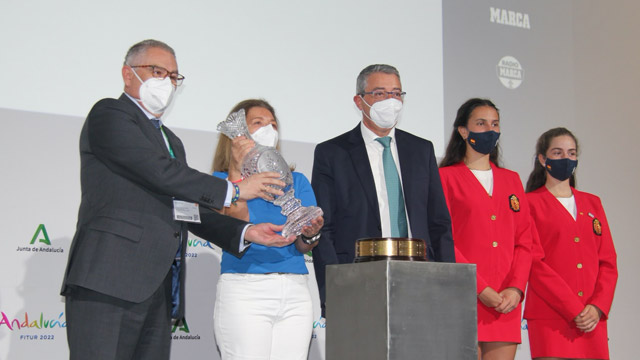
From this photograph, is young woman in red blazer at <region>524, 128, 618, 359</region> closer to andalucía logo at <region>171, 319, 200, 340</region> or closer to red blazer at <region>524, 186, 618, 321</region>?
red blazer at <region>524, 186, 618, 321</region>

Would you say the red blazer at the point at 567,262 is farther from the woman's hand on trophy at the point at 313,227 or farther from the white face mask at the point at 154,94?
the white face mask at the point at 154,94

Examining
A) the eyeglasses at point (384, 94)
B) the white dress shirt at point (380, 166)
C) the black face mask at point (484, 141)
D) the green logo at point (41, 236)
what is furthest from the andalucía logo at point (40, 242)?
the black face mask at point (484, 141)

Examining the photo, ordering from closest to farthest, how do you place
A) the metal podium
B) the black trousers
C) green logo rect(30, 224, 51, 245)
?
the metal podium → the black trousers → green logo rect(30, 224, 51, 245)

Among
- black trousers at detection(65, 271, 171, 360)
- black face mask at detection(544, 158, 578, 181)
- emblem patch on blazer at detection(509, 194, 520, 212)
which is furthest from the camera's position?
black face mask at detection(544, 158, 578, 181)

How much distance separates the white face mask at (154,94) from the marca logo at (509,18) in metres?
2.76

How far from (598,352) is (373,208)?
1.45 m

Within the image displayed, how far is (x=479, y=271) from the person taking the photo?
2.88 meters

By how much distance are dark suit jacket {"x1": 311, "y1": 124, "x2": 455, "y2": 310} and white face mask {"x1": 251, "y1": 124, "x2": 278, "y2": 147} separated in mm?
261

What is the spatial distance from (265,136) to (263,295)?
1.96 ft

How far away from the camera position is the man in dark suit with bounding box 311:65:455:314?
8.30 ft

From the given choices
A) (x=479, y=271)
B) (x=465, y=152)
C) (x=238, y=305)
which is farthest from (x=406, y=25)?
(x=238, y=305)

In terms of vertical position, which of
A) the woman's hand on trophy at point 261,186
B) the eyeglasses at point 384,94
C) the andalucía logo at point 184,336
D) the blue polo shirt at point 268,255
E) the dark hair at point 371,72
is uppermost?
the dark hair at point 371,72

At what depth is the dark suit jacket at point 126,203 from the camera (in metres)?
1.89

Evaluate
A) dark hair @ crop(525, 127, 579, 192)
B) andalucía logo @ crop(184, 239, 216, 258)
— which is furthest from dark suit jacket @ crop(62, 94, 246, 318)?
dark hair @ crop(525, 127, 579, 192)
